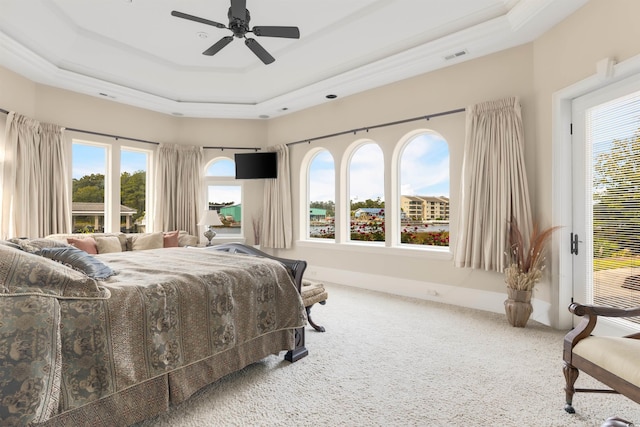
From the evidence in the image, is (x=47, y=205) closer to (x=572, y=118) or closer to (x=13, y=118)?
(x=13, y=118)

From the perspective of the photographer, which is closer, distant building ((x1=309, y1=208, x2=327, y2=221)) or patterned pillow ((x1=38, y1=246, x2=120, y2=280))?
patterned pillow ((x1=38, y1=246, x2=120, y2=280))

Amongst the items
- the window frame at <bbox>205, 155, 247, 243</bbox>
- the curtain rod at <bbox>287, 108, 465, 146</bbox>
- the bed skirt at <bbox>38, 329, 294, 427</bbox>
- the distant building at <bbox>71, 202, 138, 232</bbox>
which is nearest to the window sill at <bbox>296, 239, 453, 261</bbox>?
the window frame at <bbox>205, 155, 247, 243</bbox>

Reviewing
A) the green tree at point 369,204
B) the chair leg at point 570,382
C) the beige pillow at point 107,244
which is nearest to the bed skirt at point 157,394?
the chair leg at point 570,382

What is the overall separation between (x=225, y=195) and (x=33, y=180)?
2.94 meters

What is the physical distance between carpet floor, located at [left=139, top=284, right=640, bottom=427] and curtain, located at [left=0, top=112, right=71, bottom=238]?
390cm

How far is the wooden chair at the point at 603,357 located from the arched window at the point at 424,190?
8.83 ft

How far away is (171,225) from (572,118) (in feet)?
19.7

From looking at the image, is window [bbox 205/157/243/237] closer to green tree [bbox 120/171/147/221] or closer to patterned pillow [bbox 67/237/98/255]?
green tree [bbox 120/171/147/221]

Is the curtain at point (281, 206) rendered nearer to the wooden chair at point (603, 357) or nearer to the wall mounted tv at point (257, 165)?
the wall mounted tv at point (257, 165)

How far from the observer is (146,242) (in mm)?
5188

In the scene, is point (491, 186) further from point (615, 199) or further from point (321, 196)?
point (321, 196)

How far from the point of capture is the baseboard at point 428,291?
365 centimetres

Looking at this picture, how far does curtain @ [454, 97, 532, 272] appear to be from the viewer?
12.0 ft

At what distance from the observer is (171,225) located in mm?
6113
